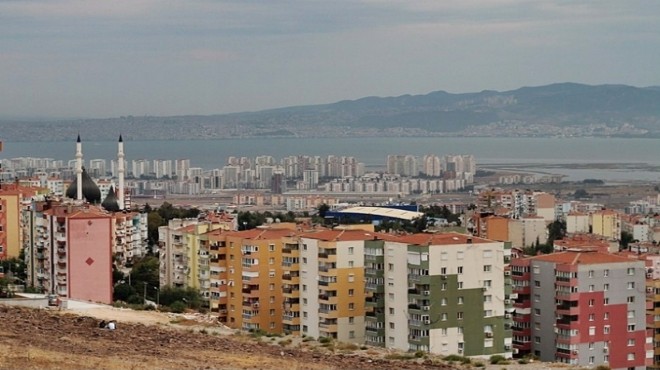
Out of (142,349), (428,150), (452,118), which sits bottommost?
(142,349)

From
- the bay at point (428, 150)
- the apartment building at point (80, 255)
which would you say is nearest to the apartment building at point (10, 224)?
the apartment building at point (80, 255)

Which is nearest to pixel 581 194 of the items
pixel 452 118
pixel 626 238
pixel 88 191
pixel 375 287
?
pixel 626 238

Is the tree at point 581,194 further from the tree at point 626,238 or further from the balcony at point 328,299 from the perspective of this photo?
the balcony at point 328,299

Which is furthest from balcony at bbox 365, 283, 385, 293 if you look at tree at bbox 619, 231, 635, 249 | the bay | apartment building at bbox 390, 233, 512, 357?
the bay

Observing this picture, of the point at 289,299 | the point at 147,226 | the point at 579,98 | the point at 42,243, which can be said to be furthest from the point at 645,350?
the point at 579,98

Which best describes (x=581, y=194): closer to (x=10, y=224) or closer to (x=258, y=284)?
(x=10, y=224)

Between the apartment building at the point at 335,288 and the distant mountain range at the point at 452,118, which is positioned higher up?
the distant mountain range at the point at 452,118

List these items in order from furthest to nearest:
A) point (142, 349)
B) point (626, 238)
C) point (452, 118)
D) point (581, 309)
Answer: point (452, 118)
point (626, 238)
point (581, 309)
point (142, 349)
